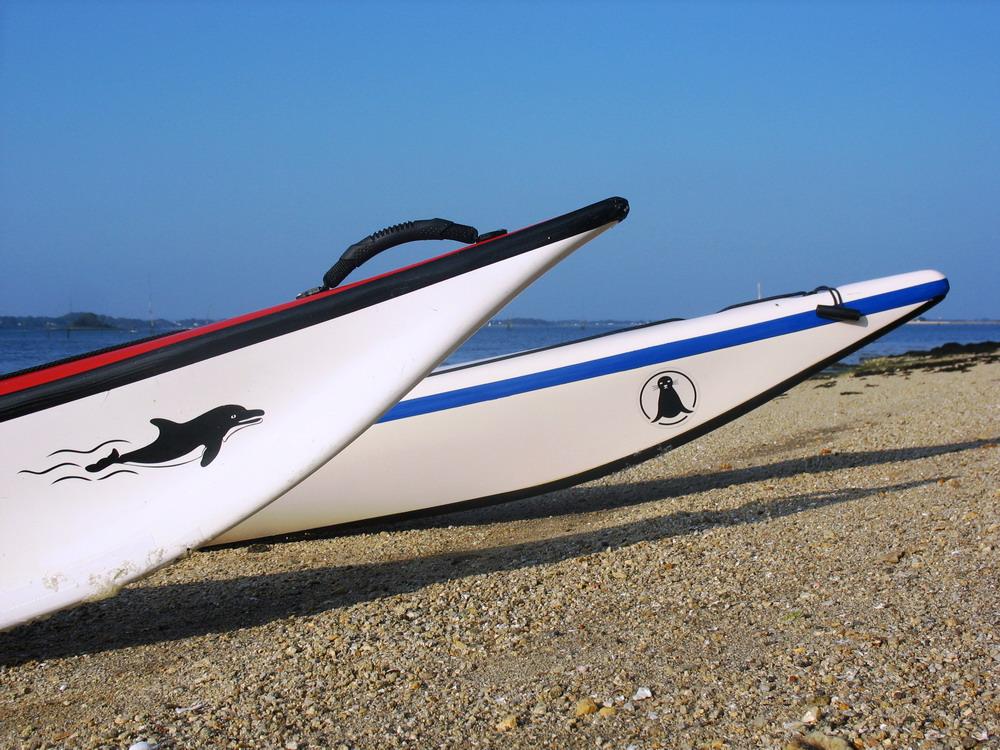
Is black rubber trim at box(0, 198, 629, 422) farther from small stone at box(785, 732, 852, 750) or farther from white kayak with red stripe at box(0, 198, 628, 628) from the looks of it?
small stone at box(785, 732, 852, 750)

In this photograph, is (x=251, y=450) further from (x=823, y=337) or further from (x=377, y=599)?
(x=823, y=337)

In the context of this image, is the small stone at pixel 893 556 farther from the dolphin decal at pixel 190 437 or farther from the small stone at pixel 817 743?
the dolphin decal at pixel 190 437

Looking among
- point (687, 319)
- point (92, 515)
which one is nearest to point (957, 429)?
point (687, 319)

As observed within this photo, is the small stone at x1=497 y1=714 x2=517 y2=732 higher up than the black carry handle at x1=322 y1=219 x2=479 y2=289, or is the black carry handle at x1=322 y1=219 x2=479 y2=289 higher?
the black carry handle at x1=322 y1=219 x2=479 y2=289

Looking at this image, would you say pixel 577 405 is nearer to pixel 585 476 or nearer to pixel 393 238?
pixel 585 476

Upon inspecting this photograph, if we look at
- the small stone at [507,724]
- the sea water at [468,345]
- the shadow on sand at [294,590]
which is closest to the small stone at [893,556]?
the shadow on sand at [294,590]

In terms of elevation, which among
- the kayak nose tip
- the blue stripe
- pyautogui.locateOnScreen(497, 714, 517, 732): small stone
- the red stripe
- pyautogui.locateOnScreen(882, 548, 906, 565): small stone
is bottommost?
pyautogui.locateOnScreen(882, 548, 906, 565): small stone

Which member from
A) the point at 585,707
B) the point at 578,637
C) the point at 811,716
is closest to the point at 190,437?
the point at 578,637

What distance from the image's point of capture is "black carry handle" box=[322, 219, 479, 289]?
3428 millimetres

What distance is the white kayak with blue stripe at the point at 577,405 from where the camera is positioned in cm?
529

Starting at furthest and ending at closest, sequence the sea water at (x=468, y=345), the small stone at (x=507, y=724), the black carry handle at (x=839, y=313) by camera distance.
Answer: the sea water at (x=468, y=345) → the black carry handle at (x=839, y=313) → the small stone at (x=507, y=724)

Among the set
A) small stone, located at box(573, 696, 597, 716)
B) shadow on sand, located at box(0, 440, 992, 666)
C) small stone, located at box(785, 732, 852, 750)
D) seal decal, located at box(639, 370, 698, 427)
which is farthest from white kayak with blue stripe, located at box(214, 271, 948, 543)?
small stone, located at box(785, 732, 852, 750)

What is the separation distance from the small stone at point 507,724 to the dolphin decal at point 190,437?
1.54 metres

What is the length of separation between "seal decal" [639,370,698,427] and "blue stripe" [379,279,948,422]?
12cm
